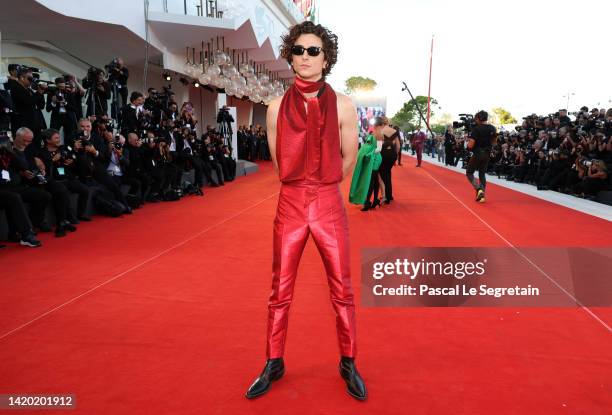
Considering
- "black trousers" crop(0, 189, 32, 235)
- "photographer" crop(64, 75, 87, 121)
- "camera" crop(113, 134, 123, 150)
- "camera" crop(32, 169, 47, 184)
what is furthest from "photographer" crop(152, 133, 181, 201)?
"black trousers" crop(0, 189, 32, 235)

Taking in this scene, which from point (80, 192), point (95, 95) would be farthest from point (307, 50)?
point (95, 95)

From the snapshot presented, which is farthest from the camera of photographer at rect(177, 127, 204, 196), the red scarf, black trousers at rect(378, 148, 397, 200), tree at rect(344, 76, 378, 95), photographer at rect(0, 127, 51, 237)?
tree at rect(344, 76, 378, 95)

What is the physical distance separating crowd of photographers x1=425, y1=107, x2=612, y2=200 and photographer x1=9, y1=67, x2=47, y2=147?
11.0 meters

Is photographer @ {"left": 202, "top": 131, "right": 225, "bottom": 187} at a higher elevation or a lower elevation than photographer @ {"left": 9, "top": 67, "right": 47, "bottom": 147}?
lower

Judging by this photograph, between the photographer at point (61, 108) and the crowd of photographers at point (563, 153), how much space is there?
10691mm

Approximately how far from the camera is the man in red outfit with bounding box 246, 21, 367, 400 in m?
2.43

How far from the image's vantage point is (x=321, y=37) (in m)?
2.54

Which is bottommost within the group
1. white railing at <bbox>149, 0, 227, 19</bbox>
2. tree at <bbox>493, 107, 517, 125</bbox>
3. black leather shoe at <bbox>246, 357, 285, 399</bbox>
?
black leather shoe at <bbox>246, 357, 285, 399</bbox>

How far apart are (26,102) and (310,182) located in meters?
6.82

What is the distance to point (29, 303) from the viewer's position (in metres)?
3.92

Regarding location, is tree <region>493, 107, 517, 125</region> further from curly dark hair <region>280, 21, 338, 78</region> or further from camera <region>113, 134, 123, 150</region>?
curly dark hair <region>280, 21, 338, 78</region>

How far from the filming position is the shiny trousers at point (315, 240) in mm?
2451

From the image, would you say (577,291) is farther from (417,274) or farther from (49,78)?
(49,78)

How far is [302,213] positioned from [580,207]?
350 inches
